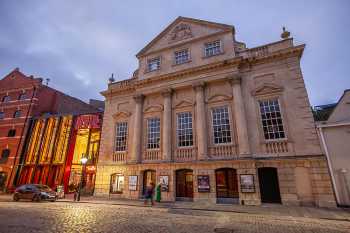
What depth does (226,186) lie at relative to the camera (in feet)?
49.6

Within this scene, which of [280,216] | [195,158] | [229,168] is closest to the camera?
[280,216]

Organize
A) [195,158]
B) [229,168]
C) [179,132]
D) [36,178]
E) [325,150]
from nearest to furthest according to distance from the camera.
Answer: [325,150] < [229,168] < [195,158] < [179,132] < [36,178]

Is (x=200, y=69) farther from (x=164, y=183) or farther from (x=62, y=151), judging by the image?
(x=62, y=151)

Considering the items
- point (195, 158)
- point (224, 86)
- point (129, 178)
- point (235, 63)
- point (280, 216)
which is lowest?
point (280, 216)

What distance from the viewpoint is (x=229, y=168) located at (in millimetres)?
15281

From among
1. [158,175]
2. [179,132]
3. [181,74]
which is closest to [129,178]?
[158,175]

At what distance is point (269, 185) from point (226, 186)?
3.05m

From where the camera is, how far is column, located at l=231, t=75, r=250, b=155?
587 inches

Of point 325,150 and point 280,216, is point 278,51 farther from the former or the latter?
point 280,216

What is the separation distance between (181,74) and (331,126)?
12.4 m

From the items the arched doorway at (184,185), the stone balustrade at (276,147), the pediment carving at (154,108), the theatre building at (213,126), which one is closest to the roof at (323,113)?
the theatre building at (213,126)

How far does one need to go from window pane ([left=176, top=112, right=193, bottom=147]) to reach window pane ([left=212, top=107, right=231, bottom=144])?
87.0 inches

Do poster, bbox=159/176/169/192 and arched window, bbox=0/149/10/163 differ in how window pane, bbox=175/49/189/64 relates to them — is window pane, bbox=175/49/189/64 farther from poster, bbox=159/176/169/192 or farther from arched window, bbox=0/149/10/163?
arched window, bbox=0/149/10/163

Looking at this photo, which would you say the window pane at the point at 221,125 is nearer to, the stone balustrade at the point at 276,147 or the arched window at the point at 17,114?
the stone balustrade at the point at 276,147
